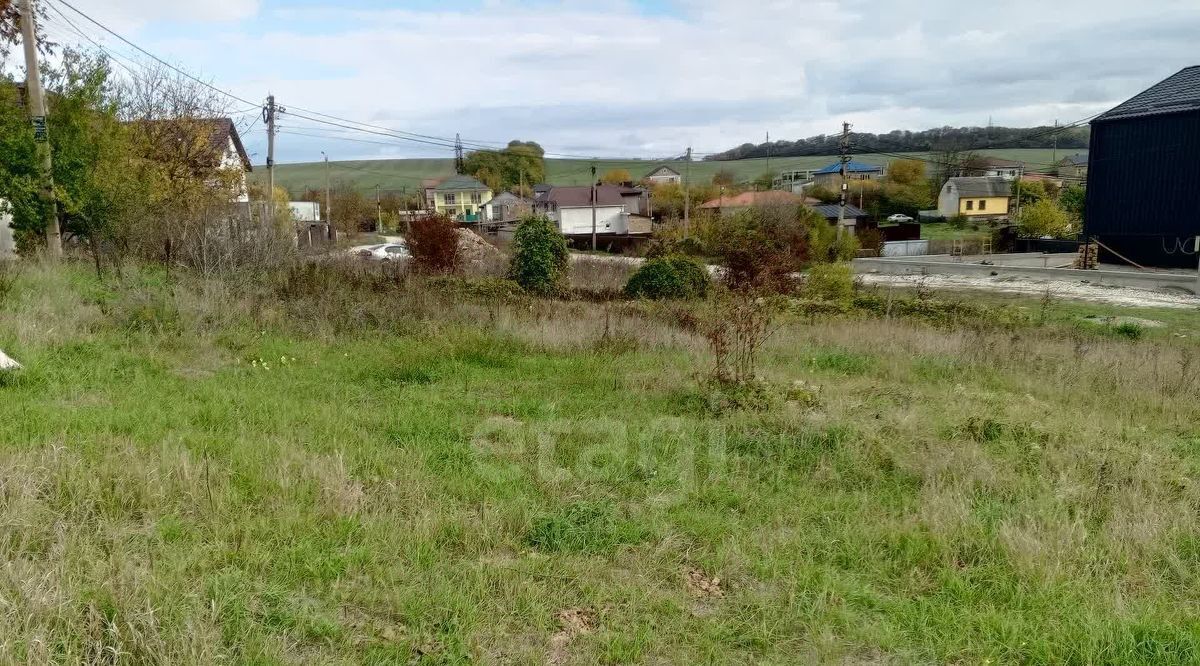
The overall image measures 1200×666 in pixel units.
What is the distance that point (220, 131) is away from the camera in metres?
28.4

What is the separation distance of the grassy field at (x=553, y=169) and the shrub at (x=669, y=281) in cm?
7436

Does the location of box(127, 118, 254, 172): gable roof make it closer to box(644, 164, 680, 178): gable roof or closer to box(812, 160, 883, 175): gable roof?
box(812, 160, 883, 175): gable roof

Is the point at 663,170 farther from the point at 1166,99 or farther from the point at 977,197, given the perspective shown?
the point at 1166,99

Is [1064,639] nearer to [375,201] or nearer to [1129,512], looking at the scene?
[1129,512]

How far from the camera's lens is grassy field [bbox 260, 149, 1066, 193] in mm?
96375

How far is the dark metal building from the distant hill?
201 feet

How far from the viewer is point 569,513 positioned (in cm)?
436

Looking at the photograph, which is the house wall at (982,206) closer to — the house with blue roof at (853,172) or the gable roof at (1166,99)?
the house with blue roof at (853,172)

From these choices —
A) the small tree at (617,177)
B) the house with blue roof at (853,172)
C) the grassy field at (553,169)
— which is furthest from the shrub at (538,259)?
the grassy field at (553,169)

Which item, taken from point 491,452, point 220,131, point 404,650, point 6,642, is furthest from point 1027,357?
point 220,131

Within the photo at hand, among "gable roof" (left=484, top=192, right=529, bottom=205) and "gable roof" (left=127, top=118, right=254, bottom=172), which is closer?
"gable roof" (left=127, top=118, right=254, bottom=172)

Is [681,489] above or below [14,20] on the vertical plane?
below

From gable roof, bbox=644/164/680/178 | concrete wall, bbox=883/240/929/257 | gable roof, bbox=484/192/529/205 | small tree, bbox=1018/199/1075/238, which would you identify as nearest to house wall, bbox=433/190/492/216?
gable roof, bbox=484/192/529/205

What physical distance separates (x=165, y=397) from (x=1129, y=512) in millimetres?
7349
